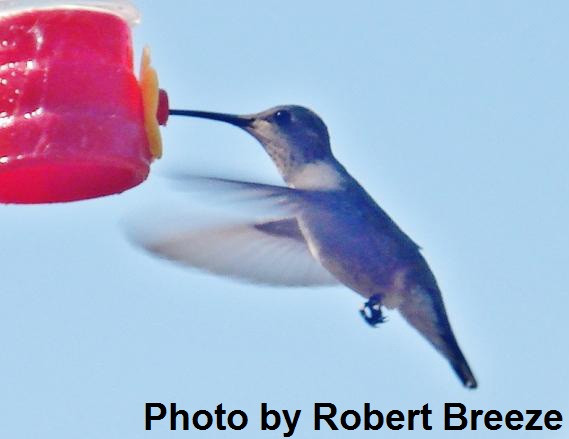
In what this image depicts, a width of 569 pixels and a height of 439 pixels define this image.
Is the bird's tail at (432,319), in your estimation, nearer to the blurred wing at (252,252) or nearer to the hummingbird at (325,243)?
the hummingbird at (325,243)

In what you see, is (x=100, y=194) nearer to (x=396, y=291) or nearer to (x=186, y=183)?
(x=186, y=183)

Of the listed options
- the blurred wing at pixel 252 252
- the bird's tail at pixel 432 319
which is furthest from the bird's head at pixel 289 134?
the bird's tail at pixel 432 319

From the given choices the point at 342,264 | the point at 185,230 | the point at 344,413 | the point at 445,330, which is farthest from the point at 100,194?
the point at 344,413

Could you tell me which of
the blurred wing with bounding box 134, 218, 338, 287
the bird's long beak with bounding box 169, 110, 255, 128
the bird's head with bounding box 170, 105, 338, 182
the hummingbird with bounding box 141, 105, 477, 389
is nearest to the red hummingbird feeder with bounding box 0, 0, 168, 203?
the bird's long beak with bounding box 169, 110, 255, 128

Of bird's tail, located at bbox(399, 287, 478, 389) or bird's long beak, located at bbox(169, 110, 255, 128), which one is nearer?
bird's long beak, located at bbox(169, 110, 255, 128)

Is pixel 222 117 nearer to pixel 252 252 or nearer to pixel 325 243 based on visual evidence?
pixel 252 252

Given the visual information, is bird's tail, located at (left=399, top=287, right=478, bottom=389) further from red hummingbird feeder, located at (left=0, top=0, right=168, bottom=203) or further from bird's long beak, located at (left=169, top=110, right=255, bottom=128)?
red hummingbird feeder, located at (left=0, top=0, right=168, bottom=203)
